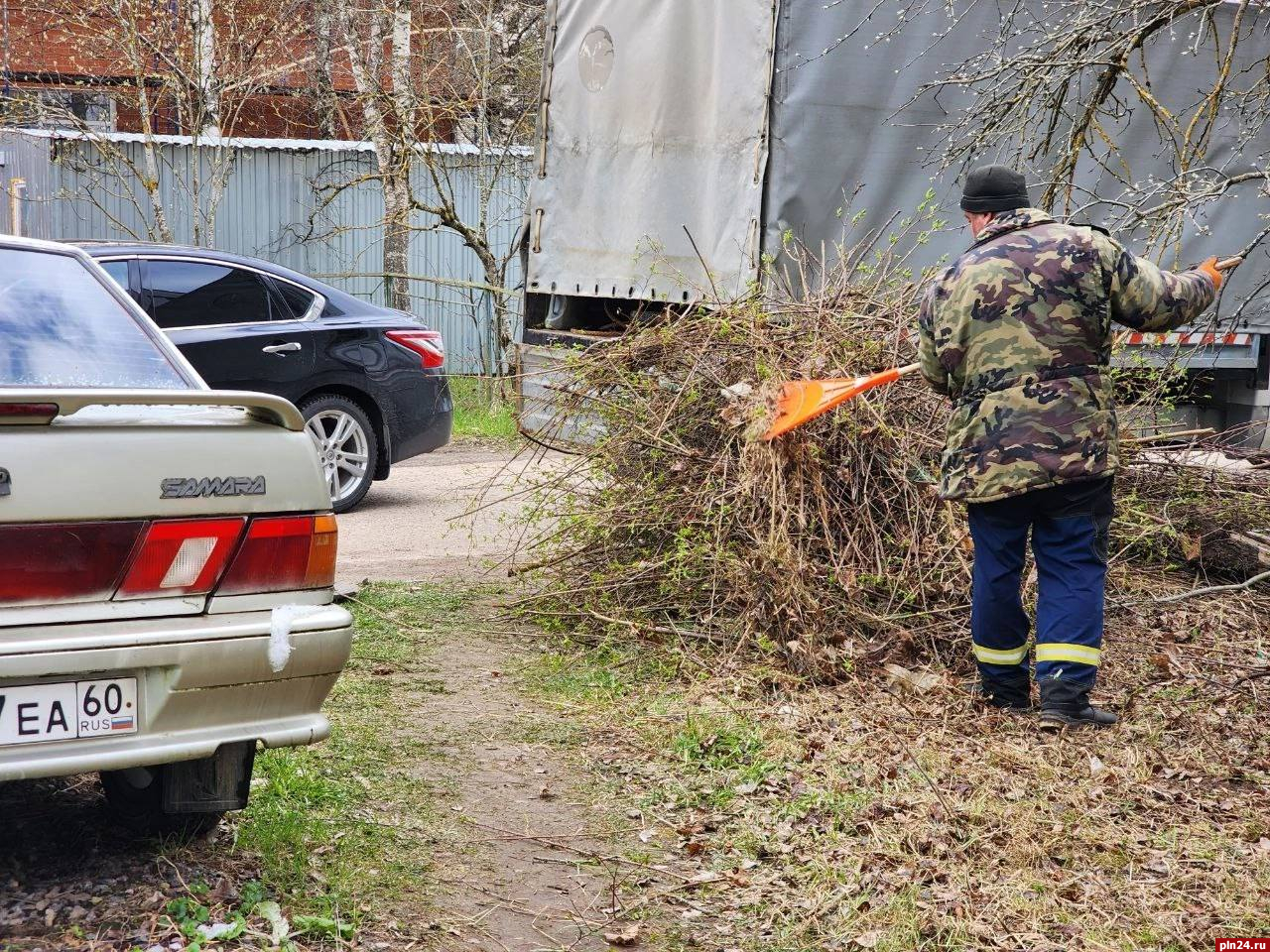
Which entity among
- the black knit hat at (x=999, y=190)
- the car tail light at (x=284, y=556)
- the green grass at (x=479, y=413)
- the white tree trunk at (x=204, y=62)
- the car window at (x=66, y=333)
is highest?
the white tree trunk at (x=204, y=62)

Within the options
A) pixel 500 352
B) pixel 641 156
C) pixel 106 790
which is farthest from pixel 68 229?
pixel 106 790

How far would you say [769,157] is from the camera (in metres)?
7.44

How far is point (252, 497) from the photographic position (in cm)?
312

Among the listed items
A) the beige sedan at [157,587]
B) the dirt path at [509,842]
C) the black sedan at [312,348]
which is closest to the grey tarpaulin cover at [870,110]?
the black sedan at [312,348]

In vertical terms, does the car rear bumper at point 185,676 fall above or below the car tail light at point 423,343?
below

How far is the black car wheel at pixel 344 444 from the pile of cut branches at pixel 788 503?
9.36 ft

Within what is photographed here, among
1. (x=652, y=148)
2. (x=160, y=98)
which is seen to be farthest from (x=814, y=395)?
(x=160, y=98)

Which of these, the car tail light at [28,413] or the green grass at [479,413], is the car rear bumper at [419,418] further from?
the car tail light at [28,413]

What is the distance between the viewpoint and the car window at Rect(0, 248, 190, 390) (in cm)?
349

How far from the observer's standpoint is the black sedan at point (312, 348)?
8.59 meters

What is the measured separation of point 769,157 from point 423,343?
327 cm

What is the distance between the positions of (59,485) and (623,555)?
11.8ft

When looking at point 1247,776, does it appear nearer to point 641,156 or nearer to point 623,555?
point 623,555

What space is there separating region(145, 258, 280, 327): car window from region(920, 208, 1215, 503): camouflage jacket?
5601mm
